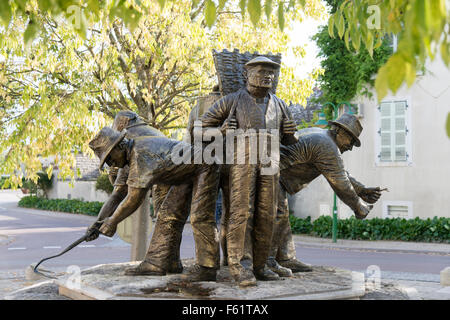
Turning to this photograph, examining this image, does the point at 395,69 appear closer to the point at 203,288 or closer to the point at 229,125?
the point at 229,125

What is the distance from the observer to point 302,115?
22.1 m

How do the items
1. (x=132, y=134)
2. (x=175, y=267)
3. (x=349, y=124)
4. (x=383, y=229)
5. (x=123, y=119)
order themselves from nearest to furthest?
(x=175, y=267) < (x=132, y=134) < (x=349, y=124) < (x=123, y=119) < (x=383, y=229)

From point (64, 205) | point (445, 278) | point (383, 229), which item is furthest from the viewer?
point (64, 205)

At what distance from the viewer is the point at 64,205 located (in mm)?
30953

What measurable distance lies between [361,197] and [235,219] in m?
2.08

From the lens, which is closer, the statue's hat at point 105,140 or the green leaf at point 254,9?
the green leaf at point 254,9

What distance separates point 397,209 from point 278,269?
13222mm

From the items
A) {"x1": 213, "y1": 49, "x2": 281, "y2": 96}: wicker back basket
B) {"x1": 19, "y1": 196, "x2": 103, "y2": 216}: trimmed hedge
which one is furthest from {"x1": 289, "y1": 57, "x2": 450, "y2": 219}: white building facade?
{"x1": 19, "y1": 196, "x2": 103, "y2": 216}: trimmed hedge

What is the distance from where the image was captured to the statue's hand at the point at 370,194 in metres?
6.60

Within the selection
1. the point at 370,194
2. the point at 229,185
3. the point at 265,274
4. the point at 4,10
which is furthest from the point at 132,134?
the point at 4,10

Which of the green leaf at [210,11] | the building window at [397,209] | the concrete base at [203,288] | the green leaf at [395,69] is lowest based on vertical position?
the concrete base at [203,288]

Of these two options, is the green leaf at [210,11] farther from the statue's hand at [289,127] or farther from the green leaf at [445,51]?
the statue's hand at [289,127]

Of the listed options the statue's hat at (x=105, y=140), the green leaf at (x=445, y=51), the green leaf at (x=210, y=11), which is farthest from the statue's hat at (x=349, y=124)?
the green leaf at (x=445, y=51)

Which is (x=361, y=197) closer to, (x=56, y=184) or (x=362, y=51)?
(x=362, y=51)
